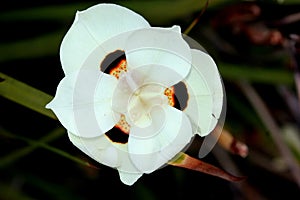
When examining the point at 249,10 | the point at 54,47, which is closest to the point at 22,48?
the point at 54,47

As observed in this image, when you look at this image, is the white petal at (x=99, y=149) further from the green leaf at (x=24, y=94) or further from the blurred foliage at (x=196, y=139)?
the blurred foliage at (x=196, y=139)

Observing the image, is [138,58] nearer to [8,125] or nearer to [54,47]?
[54,47]

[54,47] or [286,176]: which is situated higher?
[54,47]

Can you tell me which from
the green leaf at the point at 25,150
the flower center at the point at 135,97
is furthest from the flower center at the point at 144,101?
the green leaf at the point at 25,150

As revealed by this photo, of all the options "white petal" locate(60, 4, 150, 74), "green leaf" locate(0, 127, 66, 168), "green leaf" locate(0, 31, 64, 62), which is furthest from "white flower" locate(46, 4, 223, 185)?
"green leaf" locate(0, 31, 64, 62)

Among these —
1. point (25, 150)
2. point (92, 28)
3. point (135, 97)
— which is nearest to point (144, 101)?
point (135, 97)

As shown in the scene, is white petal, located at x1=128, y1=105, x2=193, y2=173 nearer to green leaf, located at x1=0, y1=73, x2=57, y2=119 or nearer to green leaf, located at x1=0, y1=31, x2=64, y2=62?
green leaf, located at x1=0, y1=73, x2=57, y2=119

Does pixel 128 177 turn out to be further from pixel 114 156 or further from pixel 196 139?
pixel 196 139
